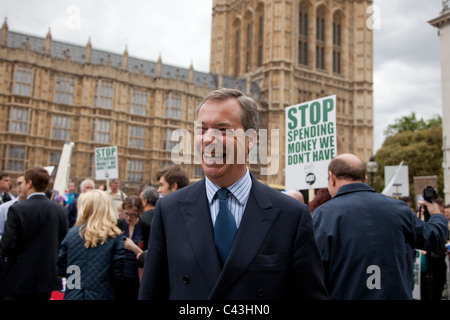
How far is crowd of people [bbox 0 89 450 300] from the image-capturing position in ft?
5.28

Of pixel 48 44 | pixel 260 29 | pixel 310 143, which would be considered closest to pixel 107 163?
pixel 310 143

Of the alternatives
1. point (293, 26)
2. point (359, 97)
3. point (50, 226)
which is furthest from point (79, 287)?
point (359, 97)

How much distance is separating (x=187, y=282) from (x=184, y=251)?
0.12 m

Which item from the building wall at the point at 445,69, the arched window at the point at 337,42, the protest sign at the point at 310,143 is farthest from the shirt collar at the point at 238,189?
the arched window at the point at 337,42

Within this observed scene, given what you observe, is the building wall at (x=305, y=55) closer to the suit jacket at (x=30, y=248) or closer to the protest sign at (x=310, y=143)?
the protest sign at (x=310, y=143)

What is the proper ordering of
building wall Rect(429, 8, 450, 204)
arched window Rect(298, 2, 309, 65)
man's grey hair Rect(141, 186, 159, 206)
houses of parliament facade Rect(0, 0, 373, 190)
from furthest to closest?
arched window Rect(298, 2, 309, 65) < houses of parliament facade Rect(0, 0, 373, 190) < building wall Rect(429, 8, 450, 204) < man's grey hair Rect(141, 186, 159, 206)

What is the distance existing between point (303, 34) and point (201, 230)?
4371 cm

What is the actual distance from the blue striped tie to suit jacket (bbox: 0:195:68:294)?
3139 mm

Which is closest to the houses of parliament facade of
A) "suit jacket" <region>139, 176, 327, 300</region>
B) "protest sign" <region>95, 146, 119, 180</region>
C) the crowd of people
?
"protest sign" <region>95, 146, 119, 180</region>

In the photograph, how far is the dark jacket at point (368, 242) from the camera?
2.66 meters

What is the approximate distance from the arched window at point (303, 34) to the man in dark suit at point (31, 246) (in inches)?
1586

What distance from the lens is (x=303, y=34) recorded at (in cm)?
4231

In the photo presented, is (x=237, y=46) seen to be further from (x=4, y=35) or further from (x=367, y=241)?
(x=367, y=241)

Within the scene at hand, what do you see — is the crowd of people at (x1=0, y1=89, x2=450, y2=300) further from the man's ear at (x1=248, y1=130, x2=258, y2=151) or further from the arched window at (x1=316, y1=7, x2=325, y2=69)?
the arched window at (x1=316, y1=7, x2=325, y2=69)
